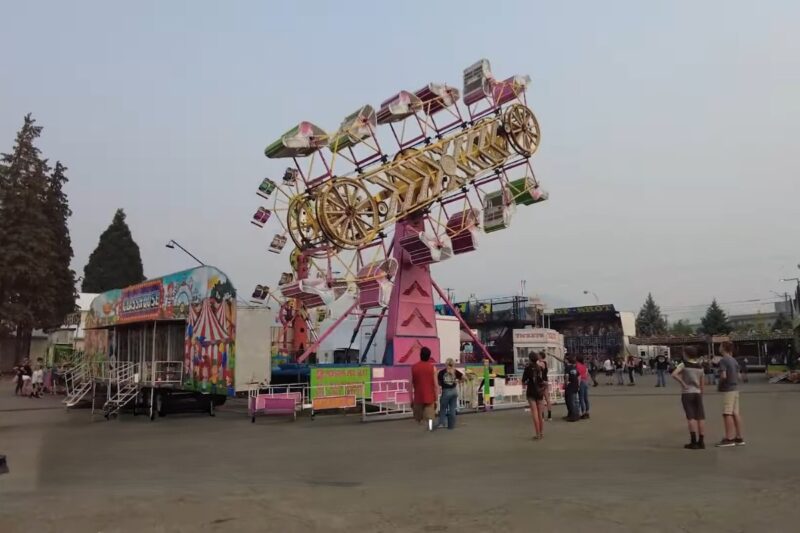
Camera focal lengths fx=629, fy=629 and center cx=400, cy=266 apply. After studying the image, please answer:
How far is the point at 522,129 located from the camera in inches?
1062

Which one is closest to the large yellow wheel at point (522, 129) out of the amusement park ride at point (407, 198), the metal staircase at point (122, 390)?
the amusement park ride at point (407, 198)

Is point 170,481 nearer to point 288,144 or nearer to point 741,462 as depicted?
point 741,462

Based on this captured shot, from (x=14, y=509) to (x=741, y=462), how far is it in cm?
889

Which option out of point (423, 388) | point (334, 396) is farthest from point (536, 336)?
point (423, 388)

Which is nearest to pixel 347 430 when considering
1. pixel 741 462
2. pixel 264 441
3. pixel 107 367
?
pixel 264 441

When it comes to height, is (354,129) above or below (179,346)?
above

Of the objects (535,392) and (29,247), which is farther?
(29,247)

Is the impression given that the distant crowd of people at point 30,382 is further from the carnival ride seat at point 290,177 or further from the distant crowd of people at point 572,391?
the distant crowd of people at point 572,391

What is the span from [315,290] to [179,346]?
5.40m

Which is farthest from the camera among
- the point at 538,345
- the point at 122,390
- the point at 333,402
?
the point at 538,345

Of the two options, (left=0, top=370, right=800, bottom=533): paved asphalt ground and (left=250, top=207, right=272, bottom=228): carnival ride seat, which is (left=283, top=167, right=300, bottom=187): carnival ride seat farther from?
(left=0, top=370, right=800, bottom=533): paved asphalt ground

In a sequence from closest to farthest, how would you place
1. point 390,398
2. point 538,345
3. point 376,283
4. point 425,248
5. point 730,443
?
point 730,443 → point 390,398 → point 376,283 → point 425,248 → point 538,345

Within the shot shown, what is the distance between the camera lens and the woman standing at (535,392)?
1152 centimetres

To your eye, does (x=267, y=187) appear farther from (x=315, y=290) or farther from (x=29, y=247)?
(x=29, y=247)
